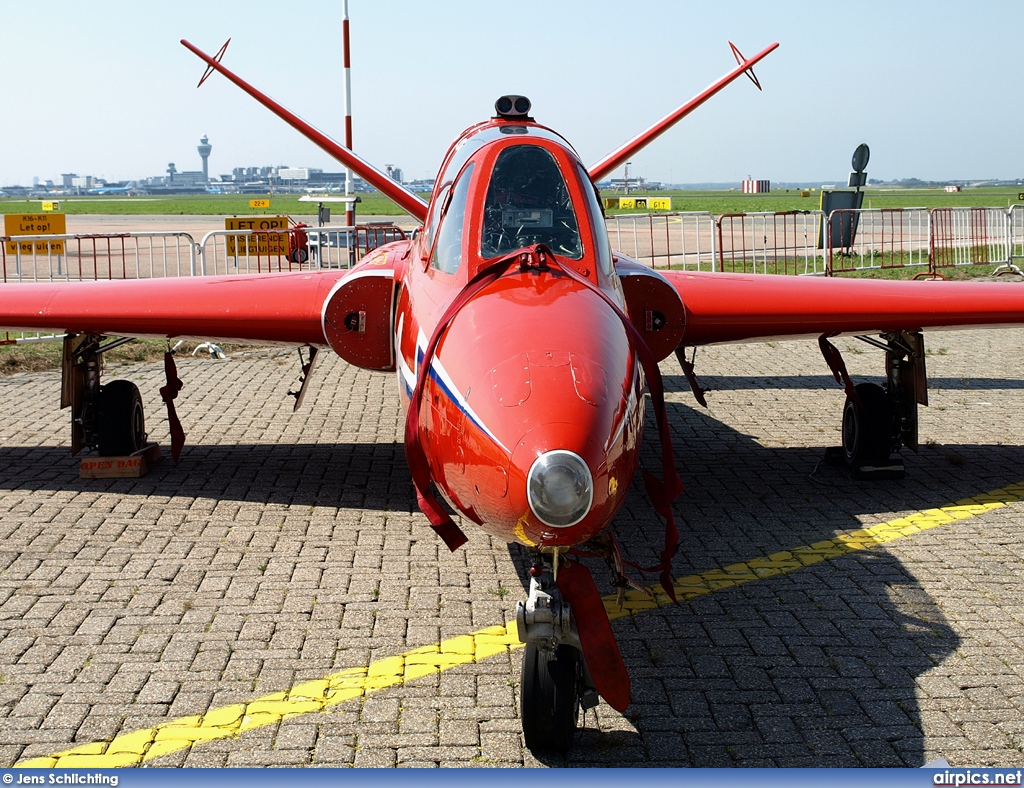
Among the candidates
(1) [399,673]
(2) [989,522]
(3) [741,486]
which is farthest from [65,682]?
(2) [989,522]

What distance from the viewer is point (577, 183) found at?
6.19 m

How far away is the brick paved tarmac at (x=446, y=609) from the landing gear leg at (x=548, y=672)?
0.15m

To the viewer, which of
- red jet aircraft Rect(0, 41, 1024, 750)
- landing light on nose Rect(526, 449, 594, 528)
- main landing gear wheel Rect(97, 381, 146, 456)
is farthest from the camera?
main landing gear wheel Rect(97, 381, 146, 456)

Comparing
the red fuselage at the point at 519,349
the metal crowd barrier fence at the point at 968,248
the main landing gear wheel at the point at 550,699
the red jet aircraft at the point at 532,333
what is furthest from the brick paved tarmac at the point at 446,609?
the metal crowd barrier fence at the point at 968,248

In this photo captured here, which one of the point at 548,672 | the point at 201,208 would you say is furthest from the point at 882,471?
the point at 201,208

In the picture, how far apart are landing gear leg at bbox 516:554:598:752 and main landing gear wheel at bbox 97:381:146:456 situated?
569 cm

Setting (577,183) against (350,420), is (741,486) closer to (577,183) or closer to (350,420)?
(577,183)

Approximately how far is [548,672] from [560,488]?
1.18 m

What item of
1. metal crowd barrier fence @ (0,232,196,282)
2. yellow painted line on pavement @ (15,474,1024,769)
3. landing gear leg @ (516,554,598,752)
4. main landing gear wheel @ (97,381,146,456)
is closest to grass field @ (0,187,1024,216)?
metal crowd barrier fence @ (0,232,196,282)

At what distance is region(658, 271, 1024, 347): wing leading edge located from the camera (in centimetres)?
838

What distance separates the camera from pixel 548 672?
4.62m

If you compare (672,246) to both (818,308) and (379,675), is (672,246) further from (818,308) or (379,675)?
(379,675)

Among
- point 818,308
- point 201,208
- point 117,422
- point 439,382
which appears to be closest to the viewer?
point 439,382

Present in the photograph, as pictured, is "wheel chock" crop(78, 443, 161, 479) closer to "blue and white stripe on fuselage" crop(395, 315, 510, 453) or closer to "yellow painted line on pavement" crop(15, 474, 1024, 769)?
"blue and white stripe on fuselage" crop(395, 315, 510, 453)
